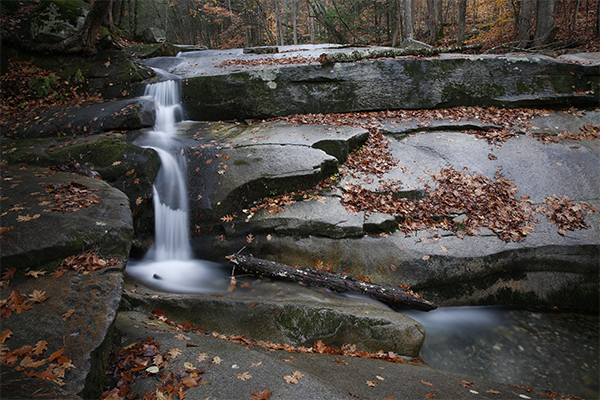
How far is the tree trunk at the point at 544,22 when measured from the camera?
12797 millimetres

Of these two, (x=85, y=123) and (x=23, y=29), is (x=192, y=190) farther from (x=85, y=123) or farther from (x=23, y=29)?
(x=23, y=29)

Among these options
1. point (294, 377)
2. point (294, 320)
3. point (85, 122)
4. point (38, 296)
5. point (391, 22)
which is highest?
point (391, 22)

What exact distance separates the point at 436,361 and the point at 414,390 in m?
1.93

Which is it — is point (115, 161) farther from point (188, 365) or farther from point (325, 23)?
point (325, 23)

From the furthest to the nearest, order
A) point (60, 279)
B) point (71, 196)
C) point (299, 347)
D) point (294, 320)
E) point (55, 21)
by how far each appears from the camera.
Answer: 1. point (55, 21)
2. point (71, 196)
3. point (294, 320)
4. point (299, 347)
5. point (60, 279)

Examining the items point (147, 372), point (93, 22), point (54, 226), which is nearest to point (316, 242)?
point (147, 372)

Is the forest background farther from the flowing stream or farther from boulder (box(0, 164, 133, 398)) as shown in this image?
boulder (box(0, 164, 133, 398))

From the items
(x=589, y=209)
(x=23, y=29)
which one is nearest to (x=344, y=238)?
(x=589, y=209)

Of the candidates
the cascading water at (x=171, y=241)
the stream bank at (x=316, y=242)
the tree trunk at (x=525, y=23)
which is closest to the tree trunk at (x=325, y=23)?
the tree trunk at (x=525, y=23)

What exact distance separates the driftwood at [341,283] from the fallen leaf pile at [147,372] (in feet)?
8.61

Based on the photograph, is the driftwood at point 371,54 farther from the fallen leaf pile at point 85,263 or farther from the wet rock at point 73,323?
the wet rock at point 73,323

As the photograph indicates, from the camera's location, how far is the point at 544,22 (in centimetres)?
1305

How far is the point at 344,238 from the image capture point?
6.40 metres

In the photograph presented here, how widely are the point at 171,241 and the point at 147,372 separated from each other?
14.0 ft
